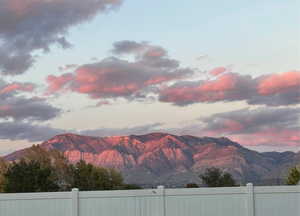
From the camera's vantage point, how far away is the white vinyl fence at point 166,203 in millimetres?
18484

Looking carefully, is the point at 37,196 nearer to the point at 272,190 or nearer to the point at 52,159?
the point at 272,190

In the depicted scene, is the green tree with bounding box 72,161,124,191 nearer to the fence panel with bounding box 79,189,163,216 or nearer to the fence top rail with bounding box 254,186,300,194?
the fence panel with bounding box 79,189,163,216

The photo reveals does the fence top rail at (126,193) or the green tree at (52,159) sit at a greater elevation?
the green tree at (52,159)

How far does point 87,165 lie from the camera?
197 feet

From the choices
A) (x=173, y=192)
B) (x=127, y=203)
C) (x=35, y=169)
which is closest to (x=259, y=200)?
(x=173, y=192)

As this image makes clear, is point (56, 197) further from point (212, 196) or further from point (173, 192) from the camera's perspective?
point (212, 196)

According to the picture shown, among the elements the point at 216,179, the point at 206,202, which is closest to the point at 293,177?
the point at 216,179

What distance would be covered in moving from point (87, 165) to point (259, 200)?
4291 centimetres

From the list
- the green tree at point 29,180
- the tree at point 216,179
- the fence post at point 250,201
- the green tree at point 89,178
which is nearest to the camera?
the fence post at point 250,201

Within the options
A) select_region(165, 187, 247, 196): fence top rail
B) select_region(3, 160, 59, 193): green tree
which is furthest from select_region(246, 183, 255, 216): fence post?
select_region(3, 160, 59, 193): green tree

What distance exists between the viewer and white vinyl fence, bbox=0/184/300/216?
18.5 meters

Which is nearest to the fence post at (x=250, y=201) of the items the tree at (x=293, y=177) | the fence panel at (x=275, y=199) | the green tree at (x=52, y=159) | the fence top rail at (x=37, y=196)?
the fence panel at (x=275, y=199)

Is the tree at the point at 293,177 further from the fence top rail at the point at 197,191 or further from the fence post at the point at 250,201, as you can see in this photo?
the fence top rail at the point at 197,191

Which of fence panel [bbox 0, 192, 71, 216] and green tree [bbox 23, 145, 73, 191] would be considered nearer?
fence panel [bbox 0, 192, 71, 216]
